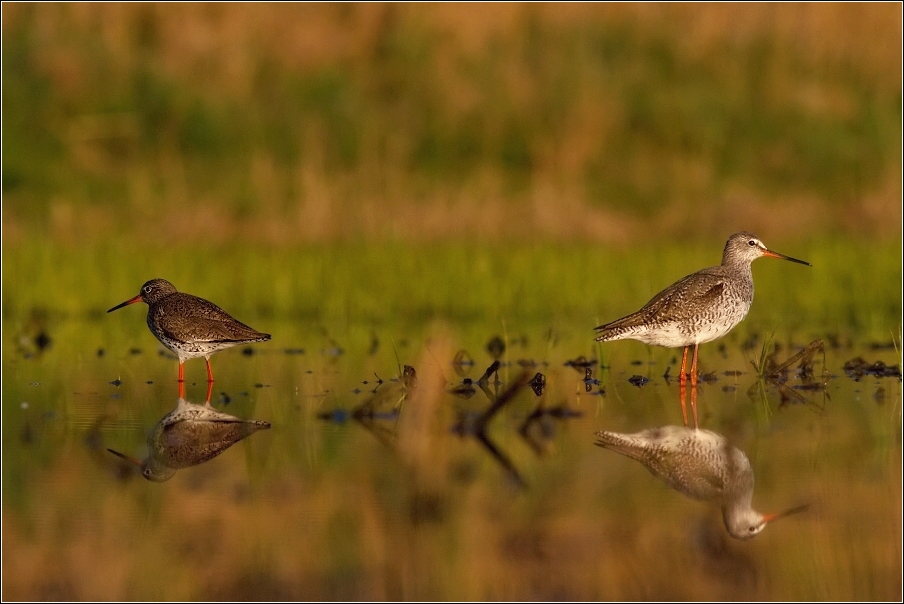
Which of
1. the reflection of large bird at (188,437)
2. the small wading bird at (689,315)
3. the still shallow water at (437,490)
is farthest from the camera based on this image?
the small wading bird at (689,315)

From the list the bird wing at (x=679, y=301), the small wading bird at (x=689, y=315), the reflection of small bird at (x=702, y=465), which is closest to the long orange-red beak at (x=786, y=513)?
the reflection of small bird at (x=702, y=465)

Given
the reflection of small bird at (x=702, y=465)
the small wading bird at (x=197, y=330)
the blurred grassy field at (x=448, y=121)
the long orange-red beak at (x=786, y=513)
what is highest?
the blurred grassy field at (x=448, y=121)

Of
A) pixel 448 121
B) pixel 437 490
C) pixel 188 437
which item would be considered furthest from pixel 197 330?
pixel 448 121

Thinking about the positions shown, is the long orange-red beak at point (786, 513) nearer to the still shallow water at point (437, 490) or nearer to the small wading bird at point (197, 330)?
the still shallow water at point (437, 490)

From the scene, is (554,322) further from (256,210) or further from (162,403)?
(256,210)

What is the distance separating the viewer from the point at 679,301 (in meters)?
8.62

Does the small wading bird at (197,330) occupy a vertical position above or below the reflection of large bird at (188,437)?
above

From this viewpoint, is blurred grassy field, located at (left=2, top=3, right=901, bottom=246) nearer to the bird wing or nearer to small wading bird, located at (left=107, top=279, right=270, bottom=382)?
small wading bird, located at (left=107, top=279, right=270, bottom=382)

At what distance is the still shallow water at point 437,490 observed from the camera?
438 cm

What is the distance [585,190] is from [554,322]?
6400 millimetres

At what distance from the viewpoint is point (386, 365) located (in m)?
9.10

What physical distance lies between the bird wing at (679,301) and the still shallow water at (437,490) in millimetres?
323

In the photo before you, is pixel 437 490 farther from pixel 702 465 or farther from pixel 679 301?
pixel 679 301

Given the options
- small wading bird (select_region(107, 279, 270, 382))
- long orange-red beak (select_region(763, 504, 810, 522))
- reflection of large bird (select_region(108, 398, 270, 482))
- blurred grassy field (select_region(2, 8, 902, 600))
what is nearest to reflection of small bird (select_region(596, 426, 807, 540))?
long orange-red beak (select_region(763, 504, 810, 522))
